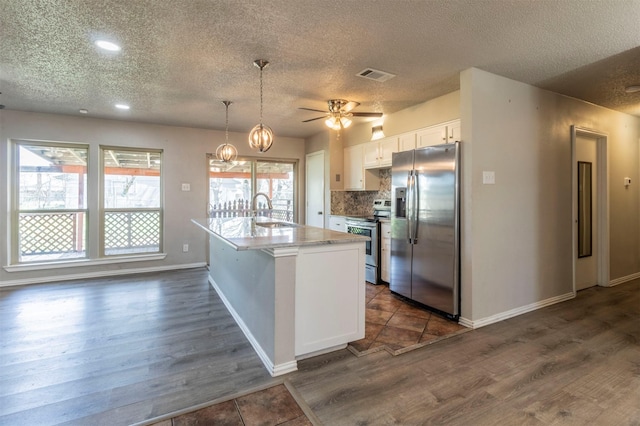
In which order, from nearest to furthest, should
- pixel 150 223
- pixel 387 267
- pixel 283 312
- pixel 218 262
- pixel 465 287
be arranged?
1. pixel 283 312
2. pixel 465 287
3. pixel 218 262
4. pixel 387 267
5. pixel 150 223

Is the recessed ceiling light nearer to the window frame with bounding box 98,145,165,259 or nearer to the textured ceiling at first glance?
the textured ceiling

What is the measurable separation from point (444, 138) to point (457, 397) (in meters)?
2.66

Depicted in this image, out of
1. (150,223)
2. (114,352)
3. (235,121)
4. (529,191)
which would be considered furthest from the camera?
(150,223)

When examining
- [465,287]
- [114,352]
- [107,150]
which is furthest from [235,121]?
[465,287]

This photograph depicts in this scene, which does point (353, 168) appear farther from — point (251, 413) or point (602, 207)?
point (251, 413)

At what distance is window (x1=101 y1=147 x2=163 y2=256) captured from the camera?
5.09m

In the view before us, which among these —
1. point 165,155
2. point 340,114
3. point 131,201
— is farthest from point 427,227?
point 131,201

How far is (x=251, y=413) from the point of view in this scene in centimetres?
181

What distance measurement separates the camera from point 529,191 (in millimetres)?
3408

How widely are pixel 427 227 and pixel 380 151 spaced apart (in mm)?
1727

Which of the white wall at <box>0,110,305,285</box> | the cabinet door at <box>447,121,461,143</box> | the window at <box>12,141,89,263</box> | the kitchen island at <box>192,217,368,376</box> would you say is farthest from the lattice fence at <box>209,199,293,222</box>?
the cabinet door at <box>447,121,461,143</box>

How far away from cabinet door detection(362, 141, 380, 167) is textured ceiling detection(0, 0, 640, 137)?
89 cm

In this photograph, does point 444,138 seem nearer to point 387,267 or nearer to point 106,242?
point 387,267

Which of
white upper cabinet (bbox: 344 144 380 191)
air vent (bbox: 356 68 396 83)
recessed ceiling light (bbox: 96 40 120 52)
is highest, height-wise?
air vent (bbox: 356 68 396 83)
